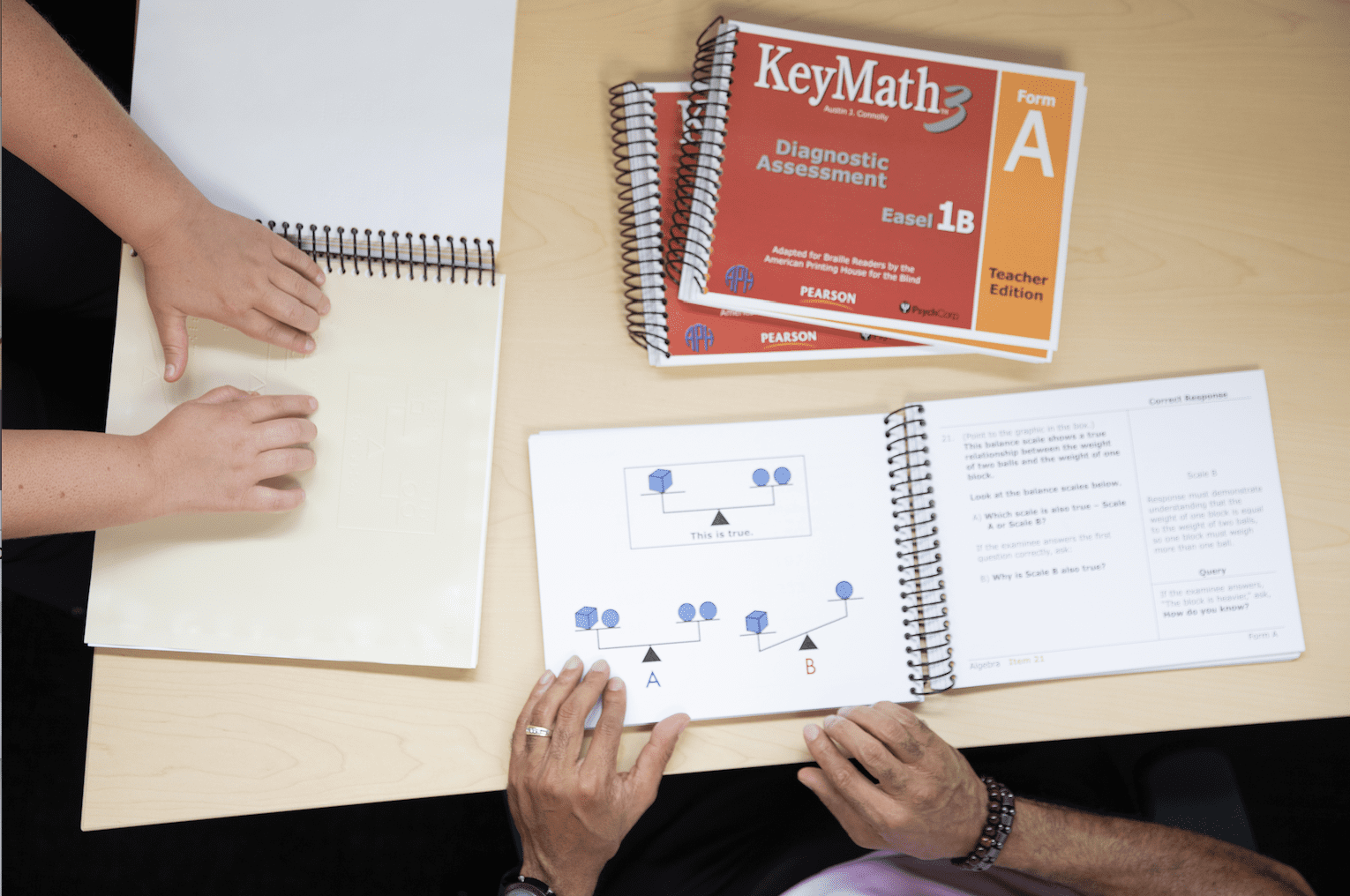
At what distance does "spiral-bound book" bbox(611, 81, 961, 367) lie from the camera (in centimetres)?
85

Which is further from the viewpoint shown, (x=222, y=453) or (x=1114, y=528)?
(x=1114, y=528)

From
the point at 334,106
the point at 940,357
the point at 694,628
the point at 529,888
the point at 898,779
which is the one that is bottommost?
the point at 529,888

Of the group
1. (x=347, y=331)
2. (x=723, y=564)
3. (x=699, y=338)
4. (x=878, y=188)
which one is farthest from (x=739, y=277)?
(x=347, y=331)

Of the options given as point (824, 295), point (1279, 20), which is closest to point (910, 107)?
point (824, 295)

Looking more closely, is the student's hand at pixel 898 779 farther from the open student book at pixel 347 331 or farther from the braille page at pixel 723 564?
the open student book at pixel 347 331

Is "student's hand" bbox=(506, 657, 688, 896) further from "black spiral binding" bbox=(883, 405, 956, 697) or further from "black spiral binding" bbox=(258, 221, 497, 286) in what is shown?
"black spiral binding" bbox=(258, 221, 497, 286)

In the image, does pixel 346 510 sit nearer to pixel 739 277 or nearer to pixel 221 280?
pixel 221 280

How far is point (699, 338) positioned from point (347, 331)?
37 cm

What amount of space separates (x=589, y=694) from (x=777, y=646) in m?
0.21

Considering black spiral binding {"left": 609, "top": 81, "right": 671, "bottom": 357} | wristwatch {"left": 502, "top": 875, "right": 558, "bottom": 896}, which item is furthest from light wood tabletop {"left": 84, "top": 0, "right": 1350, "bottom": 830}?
wristwatch {"left": 502, "top": 875, "right": 558, "bottom": 896}

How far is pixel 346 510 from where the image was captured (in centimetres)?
81

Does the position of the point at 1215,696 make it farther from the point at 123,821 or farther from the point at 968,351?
the point at 123,821

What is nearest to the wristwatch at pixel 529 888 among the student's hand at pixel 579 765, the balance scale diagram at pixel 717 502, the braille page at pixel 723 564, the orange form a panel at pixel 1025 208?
the student's hand at pixel 579 765

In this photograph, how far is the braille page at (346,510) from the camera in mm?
798
